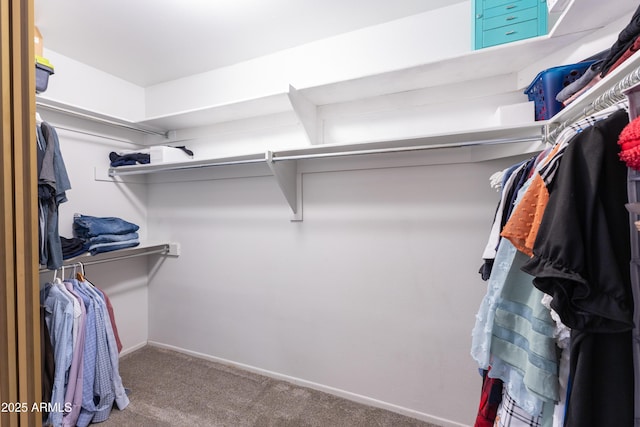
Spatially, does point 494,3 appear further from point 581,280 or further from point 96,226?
point 96,226

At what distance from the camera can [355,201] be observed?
6.06 feet

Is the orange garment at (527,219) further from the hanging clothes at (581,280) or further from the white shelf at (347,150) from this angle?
the white shelf at (347,150)

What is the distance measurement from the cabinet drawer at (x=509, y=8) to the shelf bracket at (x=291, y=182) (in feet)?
4.17

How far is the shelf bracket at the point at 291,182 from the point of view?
1.80 metres

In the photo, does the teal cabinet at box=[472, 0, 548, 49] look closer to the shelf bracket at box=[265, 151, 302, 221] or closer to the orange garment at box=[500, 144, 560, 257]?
the orange garment at box=[500, 144, 560, 257]

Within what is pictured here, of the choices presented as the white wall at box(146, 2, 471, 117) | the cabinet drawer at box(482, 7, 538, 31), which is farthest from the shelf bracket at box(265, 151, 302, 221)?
the cabinet drawer at box(482, 7, 538, 31)

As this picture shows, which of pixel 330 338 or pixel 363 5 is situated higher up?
pixel 363 5

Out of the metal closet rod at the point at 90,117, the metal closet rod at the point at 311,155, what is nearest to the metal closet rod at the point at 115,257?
the metal closet rod at the point at 311,155

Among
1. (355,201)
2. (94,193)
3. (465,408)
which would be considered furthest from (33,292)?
(94,193)

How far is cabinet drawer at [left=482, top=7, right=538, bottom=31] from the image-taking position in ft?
4.02

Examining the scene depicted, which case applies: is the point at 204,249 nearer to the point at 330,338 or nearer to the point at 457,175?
the point at 330,338

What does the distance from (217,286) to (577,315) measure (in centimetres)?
220

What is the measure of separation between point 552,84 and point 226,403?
244 centimetres

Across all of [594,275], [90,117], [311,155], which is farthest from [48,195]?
[594,275]
